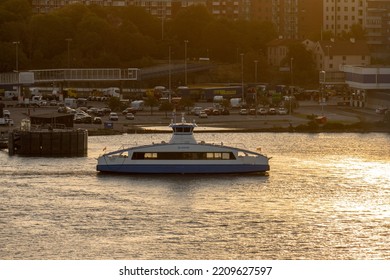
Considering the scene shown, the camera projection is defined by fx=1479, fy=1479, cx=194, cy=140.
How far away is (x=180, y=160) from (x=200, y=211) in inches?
210

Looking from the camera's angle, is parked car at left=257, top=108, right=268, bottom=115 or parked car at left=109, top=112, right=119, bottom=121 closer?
parked car at left=109, top=112, right=119, bottom=121

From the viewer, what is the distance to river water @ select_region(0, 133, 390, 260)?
928 inches

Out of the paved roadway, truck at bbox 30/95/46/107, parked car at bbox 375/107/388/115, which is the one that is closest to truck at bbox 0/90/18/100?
truck at bbox 30/95/46/107

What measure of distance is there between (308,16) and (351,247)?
2184 inches

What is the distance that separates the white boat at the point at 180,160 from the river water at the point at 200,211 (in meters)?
0.33

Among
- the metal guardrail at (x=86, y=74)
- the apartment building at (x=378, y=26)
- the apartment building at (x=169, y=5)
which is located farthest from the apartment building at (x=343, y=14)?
the metal guardrail at (x=86, y=74)

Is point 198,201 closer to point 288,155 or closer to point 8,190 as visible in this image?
point 8,190

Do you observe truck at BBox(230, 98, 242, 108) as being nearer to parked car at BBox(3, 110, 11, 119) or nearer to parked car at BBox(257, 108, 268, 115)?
parked car at BBox(257, 108, 268, 115)

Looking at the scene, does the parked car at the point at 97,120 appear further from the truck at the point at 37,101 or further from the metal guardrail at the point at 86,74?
the metal guardrail at the point at 86,74

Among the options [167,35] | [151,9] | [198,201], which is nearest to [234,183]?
[198,201]

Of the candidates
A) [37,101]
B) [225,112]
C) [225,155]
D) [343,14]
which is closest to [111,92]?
[37,101]

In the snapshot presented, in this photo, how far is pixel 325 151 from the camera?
124 feet

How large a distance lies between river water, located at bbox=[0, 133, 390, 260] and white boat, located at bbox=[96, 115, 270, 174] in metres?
0.33

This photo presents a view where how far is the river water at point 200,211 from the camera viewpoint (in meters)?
23.6
